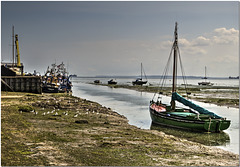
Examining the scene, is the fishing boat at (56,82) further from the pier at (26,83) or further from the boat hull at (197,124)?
the boat hull at (197,124)

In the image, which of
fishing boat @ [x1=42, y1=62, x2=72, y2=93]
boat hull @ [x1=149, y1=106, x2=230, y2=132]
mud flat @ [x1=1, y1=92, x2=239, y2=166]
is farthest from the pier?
boat hull @ [x1=149, y1=106, x2=230, y2=132]

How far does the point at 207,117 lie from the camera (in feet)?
81.4

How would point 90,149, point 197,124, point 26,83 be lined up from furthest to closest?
point 26,83 < point 197,124 < point 90,149

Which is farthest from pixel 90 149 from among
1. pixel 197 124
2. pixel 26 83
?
pixel 26 83

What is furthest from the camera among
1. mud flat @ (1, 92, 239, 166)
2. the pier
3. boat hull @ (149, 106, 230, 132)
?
the pier

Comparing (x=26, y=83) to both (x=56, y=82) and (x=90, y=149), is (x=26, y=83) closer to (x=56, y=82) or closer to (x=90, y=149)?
(x=56, y=82)

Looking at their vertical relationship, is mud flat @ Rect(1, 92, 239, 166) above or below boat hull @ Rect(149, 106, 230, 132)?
above

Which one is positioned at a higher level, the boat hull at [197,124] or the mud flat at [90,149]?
the mud flat at [90,149]

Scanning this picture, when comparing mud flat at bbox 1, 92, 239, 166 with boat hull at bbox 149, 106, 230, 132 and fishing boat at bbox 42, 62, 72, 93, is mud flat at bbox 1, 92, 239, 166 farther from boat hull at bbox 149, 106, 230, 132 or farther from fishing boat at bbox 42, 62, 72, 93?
fishing boat at bbox 42, 62, 72, 93

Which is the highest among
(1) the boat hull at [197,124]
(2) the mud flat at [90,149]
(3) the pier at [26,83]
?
(3) the pier at [26,83]

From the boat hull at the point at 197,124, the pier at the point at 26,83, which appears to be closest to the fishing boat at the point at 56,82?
the pier at the point at 26,83

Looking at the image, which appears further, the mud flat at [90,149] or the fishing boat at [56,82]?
the fishing boat at [56,82]

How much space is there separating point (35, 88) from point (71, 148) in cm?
3969

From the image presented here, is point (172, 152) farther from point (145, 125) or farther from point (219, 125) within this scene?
point (145, 125)
